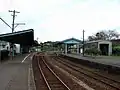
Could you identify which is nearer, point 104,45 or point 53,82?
point 53,82

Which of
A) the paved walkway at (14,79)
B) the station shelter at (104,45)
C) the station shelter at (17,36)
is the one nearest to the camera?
the paved walkway at (14,79)

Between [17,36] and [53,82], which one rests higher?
[17,36]

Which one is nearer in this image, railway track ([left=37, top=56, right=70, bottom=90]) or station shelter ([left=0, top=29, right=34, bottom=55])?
railway track ([left=37, top=56, right=70, bottom=90])

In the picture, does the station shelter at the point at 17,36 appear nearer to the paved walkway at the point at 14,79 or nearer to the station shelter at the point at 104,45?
the paved walkway at the point at 14,79

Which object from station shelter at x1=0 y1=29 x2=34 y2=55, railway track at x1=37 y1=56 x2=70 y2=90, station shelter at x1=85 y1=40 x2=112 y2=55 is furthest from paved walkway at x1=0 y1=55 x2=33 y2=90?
station shelter at x1=85 y1=40 x2=112 y2=55

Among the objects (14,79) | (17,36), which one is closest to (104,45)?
(17,36)

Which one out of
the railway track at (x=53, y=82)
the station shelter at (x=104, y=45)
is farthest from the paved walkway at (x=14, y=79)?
the station shelter at (x=104, y=45)

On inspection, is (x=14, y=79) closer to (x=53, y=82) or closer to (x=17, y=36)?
(x=53, y=82)

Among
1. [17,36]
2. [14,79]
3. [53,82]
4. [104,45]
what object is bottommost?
[53,82]

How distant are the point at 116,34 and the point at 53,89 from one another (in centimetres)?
11807

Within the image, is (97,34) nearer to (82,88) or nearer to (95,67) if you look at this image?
(95,67)

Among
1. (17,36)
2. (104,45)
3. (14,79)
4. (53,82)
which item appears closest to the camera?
(53,82)

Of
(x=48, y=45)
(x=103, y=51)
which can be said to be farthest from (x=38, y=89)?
(x=48, y=45)

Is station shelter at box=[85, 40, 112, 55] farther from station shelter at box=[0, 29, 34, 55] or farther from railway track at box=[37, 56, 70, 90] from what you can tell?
railway track at box=[37, 56, 70, 90]
